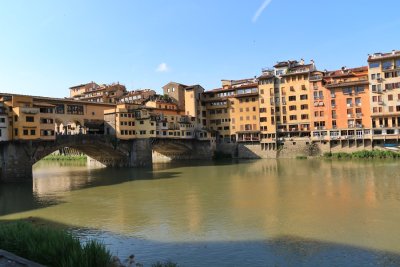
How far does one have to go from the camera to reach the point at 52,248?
13.2 m

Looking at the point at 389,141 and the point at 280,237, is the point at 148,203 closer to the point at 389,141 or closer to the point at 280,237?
the point at 280,237

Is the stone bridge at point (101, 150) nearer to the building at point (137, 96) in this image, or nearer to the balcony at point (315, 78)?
the building at point (137, 96)

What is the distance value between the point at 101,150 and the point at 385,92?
5333 centimetres

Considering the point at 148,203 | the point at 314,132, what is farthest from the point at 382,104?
the point at 148,203

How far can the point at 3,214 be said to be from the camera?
29000 millimetres

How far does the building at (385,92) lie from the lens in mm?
70300

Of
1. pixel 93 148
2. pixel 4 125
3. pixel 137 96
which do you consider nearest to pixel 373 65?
pixel 93 148

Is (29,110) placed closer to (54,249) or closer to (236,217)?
(236,217)

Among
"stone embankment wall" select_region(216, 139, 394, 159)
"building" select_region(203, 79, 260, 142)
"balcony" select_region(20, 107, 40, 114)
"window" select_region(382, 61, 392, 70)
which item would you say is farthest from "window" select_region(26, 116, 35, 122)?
"window" select_region(382, 61, 392, 70)

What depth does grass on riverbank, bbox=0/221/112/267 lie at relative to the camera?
485 inches

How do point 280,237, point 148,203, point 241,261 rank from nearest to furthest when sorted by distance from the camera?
point 241,261, point 280,237, point 148,203

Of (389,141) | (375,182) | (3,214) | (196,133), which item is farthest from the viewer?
(196,133)

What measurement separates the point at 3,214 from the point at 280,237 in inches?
835

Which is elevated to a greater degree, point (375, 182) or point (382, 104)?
point (382, 104)
